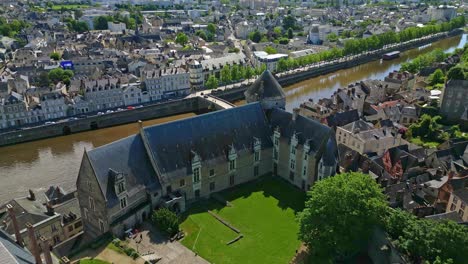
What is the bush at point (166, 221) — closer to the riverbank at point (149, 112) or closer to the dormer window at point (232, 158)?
the dormer window at point (232, 158)

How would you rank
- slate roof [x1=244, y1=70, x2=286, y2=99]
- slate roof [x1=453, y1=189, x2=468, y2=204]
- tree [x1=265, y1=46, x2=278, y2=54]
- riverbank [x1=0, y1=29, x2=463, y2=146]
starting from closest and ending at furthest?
slate roof [x1=453, y1=189, x2=468, y2=204]
slate roof [x1=244, y1=70, x2=286, y2=99]
riverbank [x1=0, y1=29, x2=463, y2=146]
tree [x1=265, y1=46, x2=278, y2=54]

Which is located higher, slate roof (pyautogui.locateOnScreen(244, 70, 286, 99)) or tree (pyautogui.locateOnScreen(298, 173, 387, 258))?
slate roof (pyautogui.locateOnScreen(244, 70, 286, 99))

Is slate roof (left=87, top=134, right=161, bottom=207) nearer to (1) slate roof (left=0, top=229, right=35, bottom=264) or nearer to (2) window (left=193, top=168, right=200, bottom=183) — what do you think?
(2) window (left=193, top=168, right=200, bottom=183)

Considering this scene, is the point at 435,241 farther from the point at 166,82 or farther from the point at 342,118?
the point at 166,82

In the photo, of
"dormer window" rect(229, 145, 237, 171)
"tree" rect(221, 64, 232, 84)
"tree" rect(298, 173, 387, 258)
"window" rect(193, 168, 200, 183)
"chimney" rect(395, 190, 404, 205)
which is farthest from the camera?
"tree" rect(221, 64, 232, 84)

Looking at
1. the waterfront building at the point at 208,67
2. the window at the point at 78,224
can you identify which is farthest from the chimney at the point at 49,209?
the waterfront building at the point at 208,67

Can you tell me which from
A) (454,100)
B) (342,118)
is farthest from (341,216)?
(454,100)

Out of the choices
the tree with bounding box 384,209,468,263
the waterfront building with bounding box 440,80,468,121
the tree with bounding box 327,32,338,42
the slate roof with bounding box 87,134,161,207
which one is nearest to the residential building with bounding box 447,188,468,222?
the tree with bounding box 384,209,468,263
